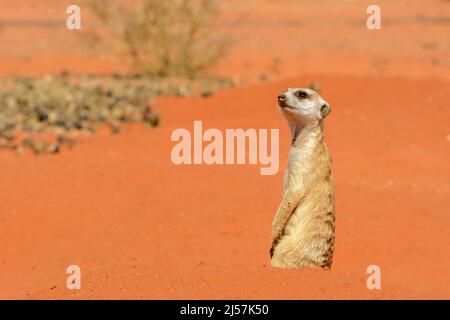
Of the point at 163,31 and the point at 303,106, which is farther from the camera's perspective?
the point at 163,31

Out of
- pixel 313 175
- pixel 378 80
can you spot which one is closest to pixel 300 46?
pixel 378 80

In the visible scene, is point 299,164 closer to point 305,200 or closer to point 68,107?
point 305,200

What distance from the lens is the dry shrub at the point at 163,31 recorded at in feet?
50.5

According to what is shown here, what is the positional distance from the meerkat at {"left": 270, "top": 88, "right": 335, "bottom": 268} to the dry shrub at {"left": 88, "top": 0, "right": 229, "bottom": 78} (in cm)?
1057

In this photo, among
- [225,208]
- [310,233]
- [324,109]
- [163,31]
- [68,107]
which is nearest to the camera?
[310,233]

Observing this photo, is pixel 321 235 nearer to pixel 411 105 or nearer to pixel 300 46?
pixel 411 105

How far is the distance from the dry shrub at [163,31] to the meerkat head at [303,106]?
10542mm

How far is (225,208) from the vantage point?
710cm

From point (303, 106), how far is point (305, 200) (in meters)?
0.49

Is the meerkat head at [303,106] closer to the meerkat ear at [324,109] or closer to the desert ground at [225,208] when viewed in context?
the meerkat ear at [324,109]

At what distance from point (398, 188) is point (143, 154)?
268 centimetres

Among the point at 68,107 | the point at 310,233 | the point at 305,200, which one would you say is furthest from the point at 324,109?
the point at 68,107

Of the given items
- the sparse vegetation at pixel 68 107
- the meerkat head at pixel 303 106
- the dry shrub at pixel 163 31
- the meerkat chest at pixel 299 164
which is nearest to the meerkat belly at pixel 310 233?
the meerkat chest at pixel 299 164

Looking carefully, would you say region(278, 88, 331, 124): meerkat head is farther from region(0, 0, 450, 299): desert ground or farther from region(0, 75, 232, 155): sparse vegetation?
region(0, 75, 232, 155): sparse vegetation
